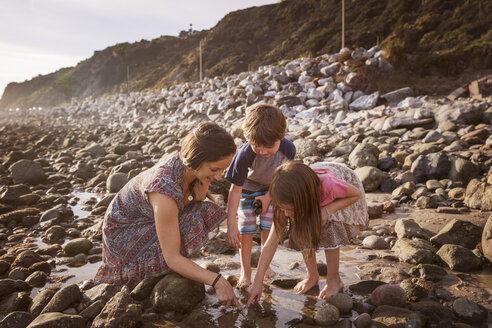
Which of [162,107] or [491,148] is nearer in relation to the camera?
[491,148]

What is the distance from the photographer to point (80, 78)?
65.9 meters

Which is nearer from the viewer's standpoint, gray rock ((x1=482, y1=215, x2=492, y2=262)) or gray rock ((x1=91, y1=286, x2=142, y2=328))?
gray rock ((x1=91, y1=286, x2=142, y2=328))

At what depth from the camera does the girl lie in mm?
2166

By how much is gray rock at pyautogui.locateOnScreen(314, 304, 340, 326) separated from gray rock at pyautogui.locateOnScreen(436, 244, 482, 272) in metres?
1.12

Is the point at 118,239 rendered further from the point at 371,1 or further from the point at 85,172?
the point at 371,1

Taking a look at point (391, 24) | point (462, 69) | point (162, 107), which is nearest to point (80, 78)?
point (162, 107)

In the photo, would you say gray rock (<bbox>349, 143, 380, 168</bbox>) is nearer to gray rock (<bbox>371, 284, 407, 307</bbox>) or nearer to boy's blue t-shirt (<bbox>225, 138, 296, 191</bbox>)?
boy's blue t-shirt (<bbox>225, 138, 296, 191</bbox>)

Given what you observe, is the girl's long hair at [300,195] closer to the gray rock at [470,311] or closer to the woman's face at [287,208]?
the woman's face at [287,208]

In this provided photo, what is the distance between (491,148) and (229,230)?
488 centimetres

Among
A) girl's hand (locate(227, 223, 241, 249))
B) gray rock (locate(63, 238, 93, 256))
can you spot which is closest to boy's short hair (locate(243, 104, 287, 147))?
girl's hand (locate(227, 223, 241, 249))

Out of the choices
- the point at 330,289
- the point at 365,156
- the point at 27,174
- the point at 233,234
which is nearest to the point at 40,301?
the point at 233,234

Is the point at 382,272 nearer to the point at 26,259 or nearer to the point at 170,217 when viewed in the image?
the point at 170,217

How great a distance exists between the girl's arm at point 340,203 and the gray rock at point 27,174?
6045 millimetres

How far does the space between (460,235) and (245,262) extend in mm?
1841
